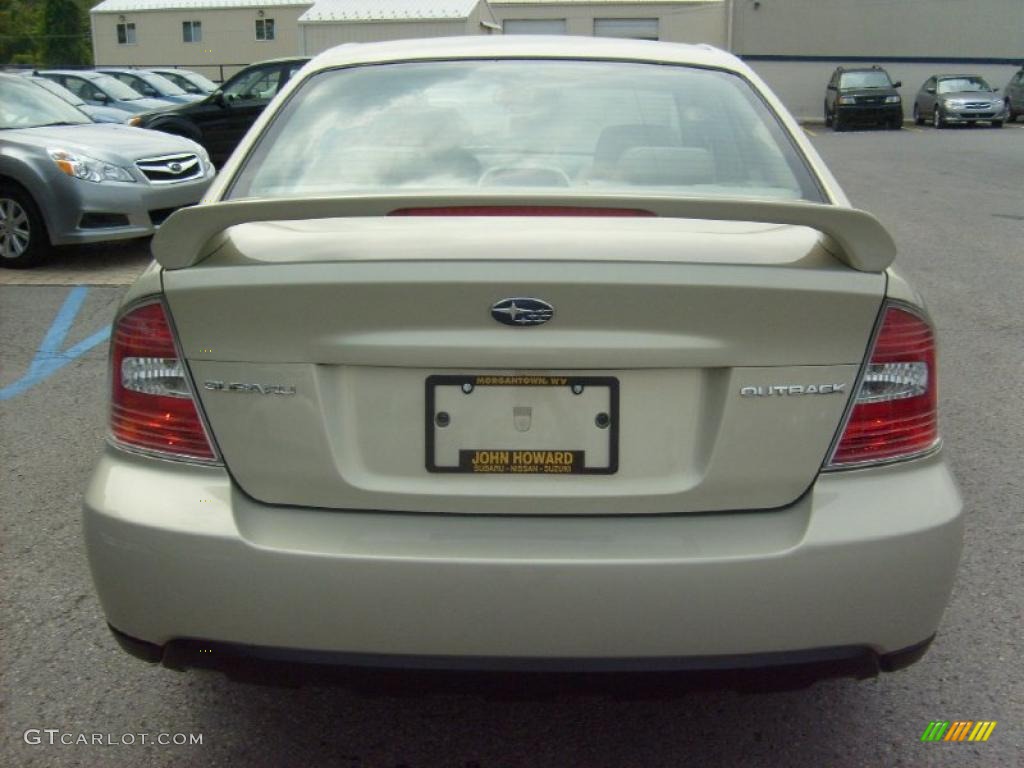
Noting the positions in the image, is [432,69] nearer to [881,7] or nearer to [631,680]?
[631,680]

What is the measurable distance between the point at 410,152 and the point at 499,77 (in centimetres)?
45

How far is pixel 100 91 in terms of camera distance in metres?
21.0

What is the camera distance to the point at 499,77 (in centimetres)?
333

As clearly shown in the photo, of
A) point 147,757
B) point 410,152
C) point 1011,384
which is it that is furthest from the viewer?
point 1011,384

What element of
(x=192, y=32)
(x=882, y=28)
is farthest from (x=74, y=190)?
(x=192, y=32)

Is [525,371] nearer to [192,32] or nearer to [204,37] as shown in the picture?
[204,37]

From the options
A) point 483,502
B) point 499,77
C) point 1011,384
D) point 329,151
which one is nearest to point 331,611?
point 483,502

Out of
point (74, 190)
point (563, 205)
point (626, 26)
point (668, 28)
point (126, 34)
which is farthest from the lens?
point (126, 34)

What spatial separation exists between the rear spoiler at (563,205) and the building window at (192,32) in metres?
58.1

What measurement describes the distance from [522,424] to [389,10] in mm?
32667

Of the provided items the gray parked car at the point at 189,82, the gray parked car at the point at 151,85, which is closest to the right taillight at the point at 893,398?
the gray parked car at the point at 151,85

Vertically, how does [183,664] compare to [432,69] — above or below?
below

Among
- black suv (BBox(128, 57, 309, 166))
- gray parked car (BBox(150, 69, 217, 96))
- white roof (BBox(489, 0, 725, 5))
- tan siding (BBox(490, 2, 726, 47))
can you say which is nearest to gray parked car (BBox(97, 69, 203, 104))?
gray parked car (BBox(150, 69, 217, 96))

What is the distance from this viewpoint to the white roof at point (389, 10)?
32594 mm
